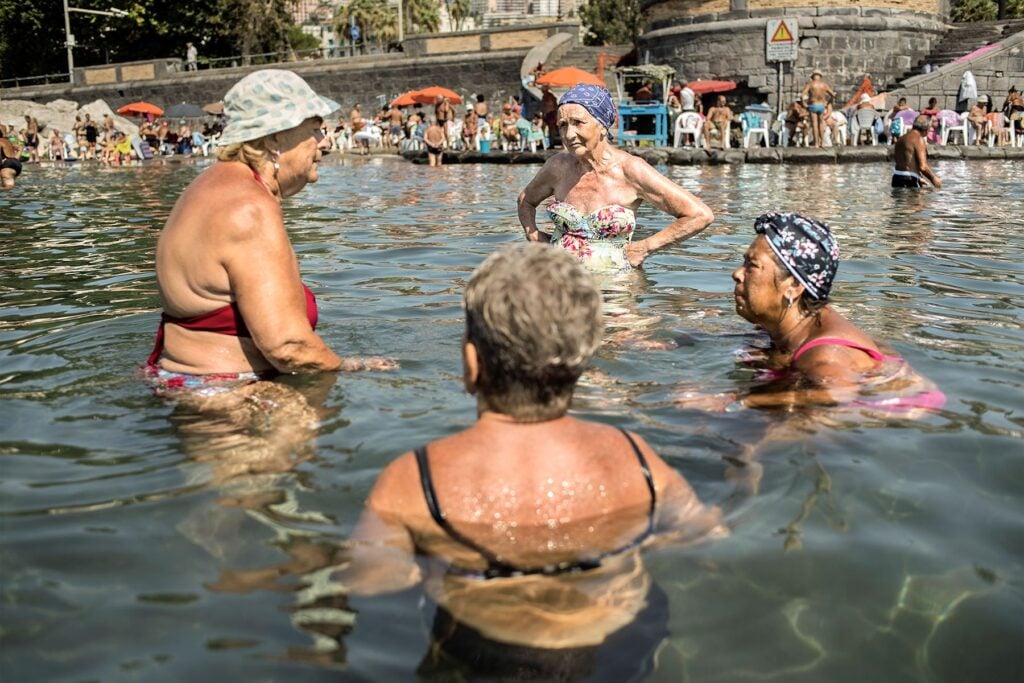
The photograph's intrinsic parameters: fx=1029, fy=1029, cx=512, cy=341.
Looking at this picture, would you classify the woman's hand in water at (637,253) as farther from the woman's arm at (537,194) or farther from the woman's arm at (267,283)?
the woman's arm at (267,283)

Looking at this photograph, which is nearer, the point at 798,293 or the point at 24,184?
the point at 798,293

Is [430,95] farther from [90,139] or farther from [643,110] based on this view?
[90,139]

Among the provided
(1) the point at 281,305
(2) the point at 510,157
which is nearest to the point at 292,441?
(1) the point at 281,305

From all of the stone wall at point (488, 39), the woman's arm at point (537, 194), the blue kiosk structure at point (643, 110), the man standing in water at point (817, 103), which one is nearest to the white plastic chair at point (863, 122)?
the man standing in water at point (817, 103)

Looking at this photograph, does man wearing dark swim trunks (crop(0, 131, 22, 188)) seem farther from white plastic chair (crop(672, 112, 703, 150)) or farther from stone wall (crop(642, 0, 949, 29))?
stone wall (crop(642, 0, 949, 29))

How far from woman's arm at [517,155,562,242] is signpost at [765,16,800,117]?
26.2 meters

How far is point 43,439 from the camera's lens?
168 inches

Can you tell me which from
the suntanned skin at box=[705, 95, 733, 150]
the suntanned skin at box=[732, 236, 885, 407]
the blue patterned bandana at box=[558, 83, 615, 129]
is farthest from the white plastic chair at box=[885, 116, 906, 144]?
the suntanned skin at box=[732, 236, 885, 407]

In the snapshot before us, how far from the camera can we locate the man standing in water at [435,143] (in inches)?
1077

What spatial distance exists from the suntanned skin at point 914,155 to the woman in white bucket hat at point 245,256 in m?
12.7

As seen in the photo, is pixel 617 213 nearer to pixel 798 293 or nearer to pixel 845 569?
pixel 798 293

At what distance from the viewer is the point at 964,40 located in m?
34.3

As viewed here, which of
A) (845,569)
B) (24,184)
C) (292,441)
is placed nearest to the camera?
(845,569)

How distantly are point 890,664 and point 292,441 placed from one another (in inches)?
94.0
